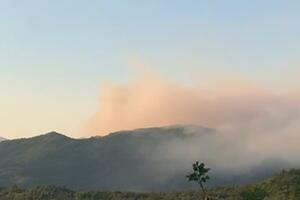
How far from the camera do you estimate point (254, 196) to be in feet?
641

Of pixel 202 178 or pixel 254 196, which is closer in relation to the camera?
pixel 202 178

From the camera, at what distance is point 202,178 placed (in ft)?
516

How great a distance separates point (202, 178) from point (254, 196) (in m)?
44.4
